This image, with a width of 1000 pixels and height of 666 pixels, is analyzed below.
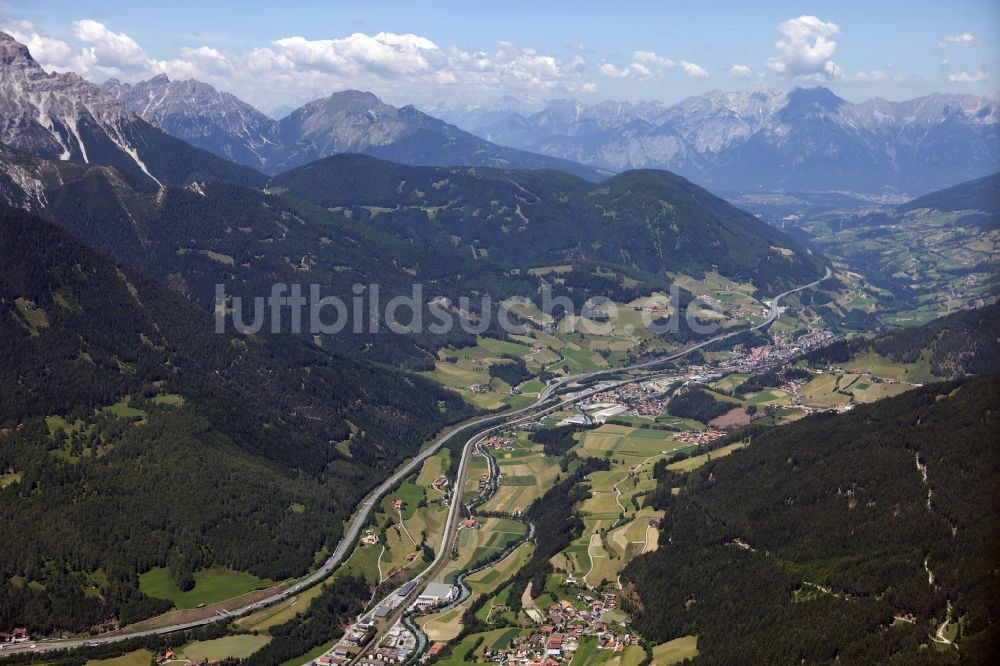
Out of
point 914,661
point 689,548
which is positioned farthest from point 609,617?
point 914,661

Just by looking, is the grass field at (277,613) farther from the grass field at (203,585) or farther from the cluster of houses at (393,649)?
the cluster of houses at (393,649)

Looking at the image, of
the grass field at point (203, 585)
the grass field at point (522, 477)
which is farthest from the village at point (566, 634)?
the grass field at point (522, 477)

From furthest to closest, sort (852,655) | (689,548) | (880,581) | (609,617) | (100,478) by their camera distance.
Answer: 1. (100,478)
2. (689,548)
3. (609,617)
4. (880,581)
5. (852,655)

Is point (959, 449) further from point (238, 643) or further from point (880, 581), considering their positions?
point (238, 643)

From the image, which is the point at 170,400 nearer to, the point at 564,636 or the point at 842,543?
the point at 564,636

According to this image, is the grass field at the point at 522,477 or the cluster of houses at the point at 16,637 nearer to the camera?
the cluster of houses at the point at 16,637

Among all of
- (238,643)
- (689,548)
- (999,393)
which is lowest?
(238,643)

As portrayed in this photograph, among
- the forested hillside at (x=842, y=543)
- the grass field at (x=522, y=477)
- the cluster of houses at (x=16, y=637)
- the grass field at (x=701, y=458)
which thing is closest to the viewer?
the forested hillside at (x=842, y=543)
